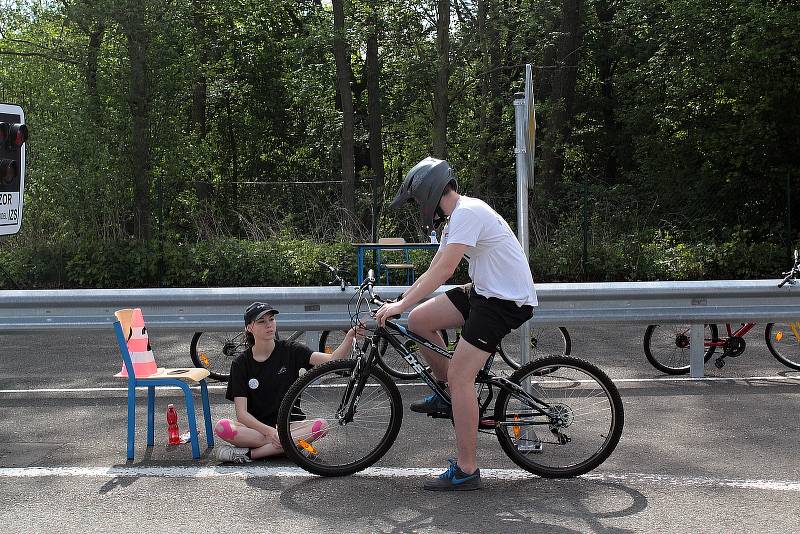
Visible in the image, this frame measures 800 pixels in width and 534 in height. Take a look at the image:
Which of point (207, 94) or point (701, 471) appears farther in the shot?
point (207, 94)

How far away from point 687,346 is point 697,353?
39cm

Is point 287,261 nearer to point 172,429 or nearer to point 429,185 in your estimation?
point 172,429

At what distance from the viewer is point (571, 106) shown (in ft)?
95.8

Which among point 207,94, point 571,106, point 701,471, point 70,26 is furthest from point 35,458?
point 207,94

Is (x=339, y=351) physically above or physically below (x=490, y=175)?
below

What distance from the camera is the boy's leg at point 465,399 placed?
6.19 metres

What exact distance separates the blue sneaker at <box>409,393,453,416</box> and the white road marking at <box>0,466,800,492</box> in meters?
0.39

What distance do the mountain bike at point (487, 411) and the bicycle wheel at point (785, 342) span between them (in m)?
4.09

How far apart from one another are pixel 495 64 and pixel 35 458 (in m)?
19.4

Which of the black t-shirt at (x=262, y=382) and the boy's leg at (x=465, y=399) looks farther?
the black t-shirt at (x=262, y=382)

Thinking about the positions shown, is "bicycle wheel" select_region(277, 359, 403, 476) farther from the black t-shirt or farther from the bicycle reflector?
the bicycle reflector

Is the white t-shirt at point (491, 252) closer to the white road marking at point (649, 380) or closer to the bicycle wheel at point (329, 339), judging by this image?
the white road marking at point (649, 380)

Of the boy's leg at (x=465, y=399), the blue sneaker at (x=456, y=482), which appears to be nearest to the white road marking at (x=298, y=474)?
the blue sneaker at (x=456, y=482)

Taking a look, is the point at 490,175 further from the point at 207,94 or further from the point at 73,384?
the point at 73,384
